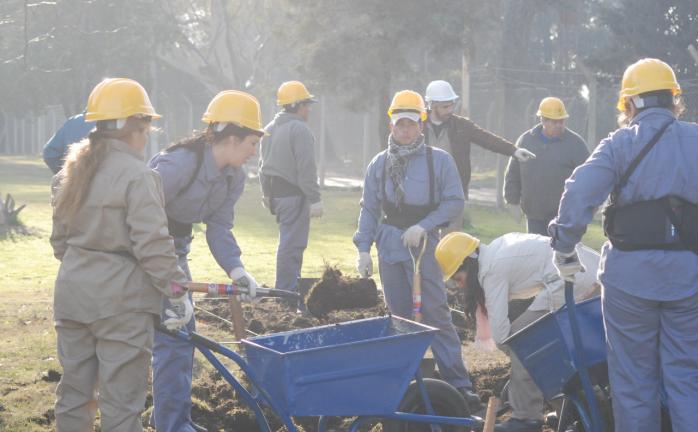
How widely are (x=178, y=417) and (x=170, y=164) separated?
1.41m

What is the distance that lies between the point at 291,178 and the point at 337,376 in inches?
207

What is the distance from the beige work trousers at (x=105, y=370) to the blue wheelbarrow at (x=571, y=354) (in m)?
1.83

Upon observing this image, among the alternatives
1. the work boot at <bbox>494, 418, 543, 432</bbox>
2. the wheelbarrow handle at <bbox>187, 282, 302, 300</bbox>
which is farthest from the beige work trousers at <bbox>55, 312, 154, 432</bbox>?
the work boot at <bbox>494, 418, 543, 432</bbox>

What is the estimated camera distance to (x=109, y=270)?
4.71 m

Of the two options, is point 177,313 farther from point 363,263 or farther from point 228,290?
point 363,263

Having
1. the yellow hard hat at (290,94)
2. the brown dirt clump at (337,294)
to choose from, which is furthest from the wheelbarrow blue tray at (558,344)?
the yellow hard hat at (290,94)

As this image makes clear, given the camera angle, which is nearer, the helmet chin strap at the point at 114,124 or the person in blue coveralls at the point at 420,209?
the helmet chin strap at the point at 114,124

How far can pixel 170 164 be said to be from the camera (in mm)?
5863

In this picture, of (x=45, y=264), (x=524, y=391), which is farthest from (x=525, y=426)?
(x=45, y=264)

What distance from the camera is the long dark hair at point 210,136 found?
582 centimetres

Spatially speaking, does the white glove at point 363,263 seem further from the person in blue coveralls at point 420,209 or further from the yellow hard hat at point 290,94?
the yellow hard hat at point 290,94

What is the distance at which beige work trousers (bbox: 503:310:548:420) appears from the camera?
6059 millimetres

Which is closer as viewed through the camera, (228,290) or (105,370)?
(105,370)

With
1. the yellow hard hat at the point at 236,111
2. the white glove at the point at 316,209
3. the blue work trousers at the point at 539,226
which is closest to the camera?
the yellow hard hat at the point at 236,111
